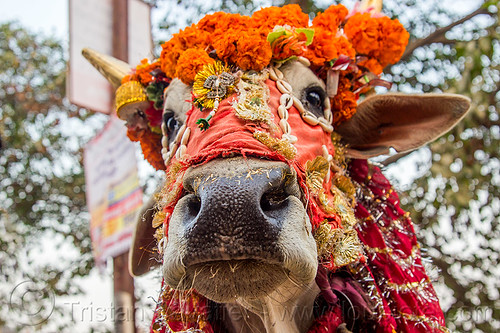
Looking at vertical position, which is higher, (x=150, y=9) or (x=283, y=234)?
(x=283, y=234)

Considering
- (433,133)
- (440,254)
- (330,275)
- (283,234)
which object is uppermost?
(283,234)

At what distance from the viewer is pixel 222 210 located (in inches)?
66.4

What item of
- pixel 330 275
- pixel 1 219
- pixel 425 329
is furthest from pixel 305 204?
pixel 1 219

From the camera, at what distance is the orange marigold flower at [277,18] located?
274 cm

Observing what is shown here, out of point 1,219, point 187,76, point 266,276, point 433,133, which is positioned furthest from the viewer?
point 1,219

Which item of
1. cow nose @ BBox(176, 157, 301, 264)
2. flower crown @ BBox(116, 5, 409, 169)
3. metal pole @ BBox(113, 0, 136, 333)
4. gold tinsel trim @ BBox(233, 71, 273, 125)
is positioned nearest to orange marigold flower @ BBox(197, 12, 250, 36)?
flower crown @ BBox(116, 5, 409, 169)

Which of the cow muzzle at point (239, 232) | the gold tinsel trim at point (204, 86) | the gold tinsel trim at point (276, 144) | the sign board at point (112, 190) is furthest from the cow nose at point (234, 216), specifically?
the sign board at point (112, 190)

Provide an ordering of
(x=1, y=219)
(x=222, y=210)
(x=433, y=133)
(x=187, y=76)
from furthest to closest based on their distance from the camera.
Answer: (x=1, y=219), (x=433, y=133), (x=187, y=76), (x=222, y=210)

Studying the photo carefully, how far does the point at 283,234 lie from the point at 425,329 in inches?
57.0

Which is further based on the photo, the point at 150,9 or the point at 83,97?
the point at 150,9

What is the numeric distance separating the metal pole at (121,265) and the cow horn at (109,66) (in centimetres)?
218

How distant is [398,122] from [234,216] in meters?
1.79

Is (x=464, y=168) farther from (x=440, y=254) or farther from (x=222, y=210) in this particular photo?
(x=222, y=210)

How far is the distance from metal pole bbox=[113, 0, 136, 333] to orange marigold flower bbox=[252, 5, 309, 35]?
326 cm
